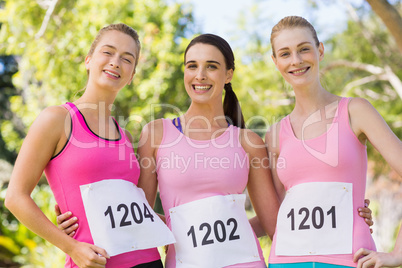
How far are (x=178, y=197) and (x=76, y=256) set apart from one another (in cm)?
Result: 70

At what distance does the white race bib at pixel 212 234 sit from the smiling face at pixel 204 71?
0.73 m

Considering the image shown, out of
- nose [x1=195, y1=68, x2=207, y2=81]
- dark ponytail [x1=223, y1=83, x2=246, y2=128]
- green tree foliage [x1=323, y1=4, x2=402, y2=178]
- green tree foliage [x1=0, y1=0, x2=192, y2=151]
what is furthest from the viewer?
green tree foliage [x1=323, y1=4, x2=402, y2=178]

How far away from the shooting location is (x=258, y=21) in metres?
14.7

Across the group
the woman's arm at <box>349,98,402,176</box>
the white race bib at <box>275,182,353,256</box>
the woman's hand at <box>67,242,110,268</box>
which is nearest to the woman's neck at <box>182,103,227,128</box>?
the white race bib at <box>275,182,353,256</box>

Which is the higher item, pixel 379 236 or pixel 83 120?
pixel 83 120

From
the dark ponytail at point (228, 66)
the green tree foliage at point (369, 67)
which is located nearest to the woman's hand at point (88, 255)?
the dark ponytail at point (228, 66)

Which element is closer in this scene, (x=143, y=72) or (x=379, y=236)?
(x=379, y=236)

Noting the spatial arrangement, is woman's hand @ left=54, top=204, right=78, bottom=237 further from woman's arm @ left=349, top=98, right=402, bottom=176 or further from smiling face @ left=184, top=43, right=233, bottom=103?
woman's arm @ left=349, top=98, right=402, bottom=176

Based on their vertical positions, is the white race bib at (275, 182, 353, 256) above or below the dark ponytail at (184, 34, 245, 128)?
below

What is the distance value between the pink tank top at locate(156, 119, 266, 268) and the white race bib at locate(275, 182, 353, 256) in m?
0.31

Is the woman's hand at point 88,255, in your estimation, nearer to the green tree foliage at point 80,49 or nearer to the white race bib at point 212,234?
the white race bib at point 212,234

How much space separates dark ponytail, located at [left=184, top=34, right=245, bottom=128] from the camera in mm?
2881

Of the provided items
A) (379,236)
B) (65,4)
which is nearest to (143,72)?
(65,4)

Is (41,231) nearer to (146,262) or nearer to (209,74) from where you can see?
(146,262)
